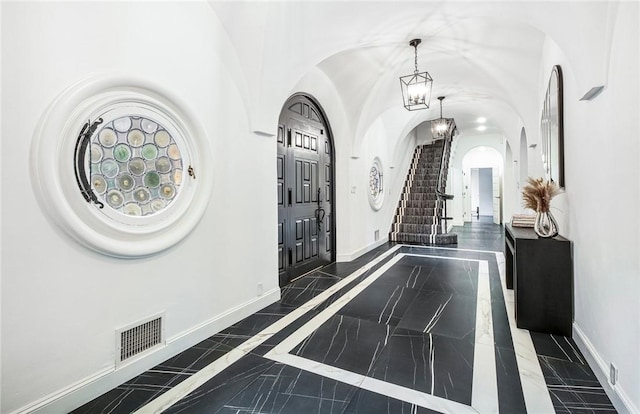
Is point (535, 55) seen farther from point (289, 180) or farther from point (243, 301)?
point (243, 301)

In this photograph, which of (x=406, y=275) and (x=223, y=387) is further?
(x=406, y=275)

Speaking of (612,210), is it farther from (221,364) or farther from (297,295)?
(297,295)

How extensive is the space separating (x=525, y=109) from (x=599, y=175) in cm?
336

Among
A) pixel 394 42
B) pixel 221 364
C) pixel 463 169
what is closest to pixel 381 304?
pixel 221 364

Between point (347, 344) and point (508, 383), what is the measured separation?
3.77 ft

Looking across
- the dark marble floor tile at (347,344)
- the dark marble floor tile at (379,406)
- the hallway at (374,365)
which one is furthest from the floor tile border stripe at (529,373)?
the dark marble floor tile at (347,344)

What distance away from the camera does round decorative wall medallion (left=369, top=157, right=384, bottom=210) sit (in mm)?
6559

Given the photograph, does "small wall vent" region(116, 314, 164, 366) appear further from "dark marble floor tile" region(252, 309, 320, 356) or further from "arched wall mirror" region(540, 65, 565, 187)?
"arched wall mirror" region(540, 65, 565, 187)

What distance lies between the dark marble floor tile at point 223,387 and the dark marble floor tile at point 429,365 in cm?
85

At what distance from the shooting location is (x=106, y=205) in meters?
1.85

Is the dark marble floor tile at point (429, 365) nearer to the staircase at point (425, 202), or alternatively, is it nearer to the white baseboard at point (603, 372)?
the white baseboard at point (603, 372)

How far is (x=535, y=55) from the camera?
359cm

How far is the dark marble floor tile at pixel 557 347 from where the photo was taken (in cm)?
218

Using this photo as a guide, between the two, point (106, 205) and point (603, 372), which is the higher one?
point (106, 205)
